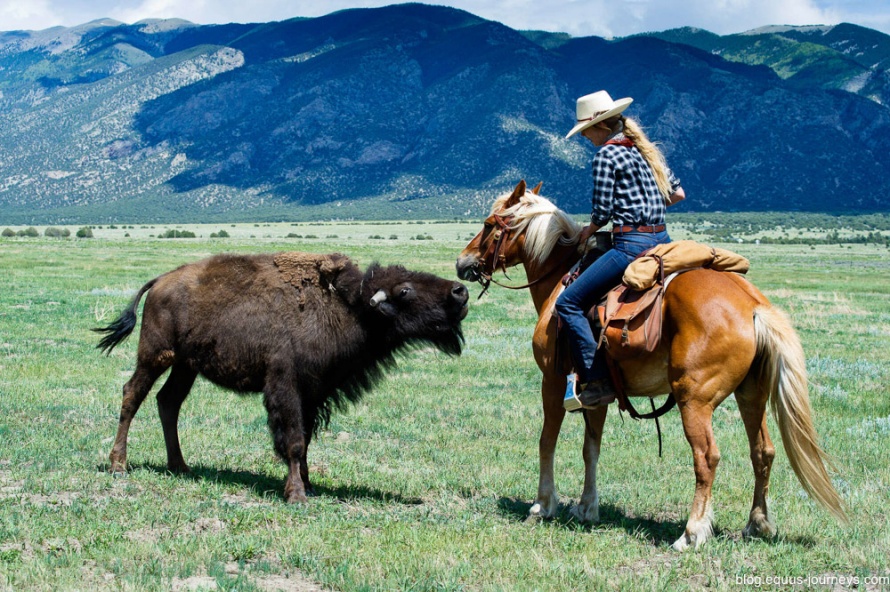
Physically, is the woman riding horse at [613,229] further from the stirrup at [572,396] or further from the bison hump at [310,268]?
the bison hump at [310,268]

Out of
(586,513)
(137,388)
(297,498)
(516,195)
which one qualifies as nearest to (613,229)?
(516,195)

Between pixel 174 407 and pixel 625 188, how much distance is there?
5.01m

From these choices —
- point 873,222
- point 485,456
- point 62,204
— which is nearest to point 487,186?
point 873,222

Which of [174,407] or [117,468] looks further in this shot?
[174,407]

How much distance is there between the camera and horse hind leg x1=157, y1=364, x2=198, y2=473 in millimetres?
8875

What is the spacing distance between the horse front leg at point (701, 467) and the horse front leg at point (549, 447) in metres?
1.26

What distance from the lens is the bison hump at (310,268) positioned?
346 inches

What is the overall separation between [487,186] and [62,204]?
7865 cm

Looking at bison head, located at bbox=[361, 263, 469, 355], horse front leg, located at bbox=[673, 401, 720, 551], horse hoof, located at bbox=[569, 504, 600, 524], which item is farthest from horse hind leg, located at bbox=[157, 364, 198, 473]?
horse front leg, located at bbox=[673, 401, 720, 551]

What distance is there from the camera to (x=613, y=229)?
24.6 ft

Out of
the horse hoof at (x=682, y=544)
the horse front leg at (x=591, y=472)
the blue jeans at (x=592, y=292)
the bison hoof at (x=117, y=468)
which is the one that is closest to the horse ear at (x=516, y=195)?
the blue jeans at (x=592, y=292)

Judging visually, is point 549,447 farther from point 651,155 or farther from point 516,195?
point 651,155

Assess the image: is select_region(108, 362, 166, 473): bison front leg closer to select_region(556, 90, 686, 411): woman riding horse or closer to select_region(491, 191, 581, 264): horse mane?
select_region(491, 191, 581, 264): horse mane

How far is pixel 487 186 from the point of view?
536ft
